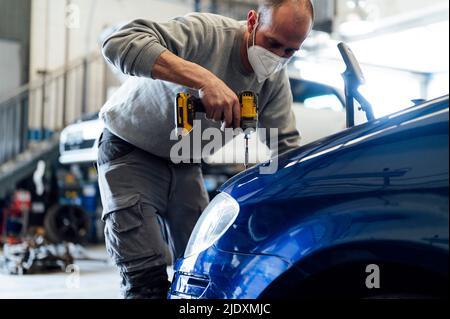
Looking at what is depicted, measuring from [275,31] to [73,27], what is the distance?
6.97 meters

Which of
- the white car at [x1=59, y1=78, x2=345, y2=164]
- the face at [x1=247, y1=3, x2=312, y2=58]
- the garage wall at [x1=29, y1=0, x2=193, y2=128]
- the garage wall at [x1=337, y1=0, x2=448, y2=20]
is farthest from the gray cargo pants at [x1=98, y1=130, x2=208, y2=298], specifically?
the garage wall at [x1=337, y1=0, x2=448, y2=20]

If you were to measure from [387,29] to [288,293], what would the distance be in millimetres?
6748

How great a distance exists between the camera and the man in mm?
1630

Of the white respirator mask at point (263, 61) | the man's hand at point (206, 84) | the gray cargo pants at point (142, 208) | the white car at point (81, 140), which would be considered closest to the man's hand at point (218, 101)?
the man's hand at point (206, 84)

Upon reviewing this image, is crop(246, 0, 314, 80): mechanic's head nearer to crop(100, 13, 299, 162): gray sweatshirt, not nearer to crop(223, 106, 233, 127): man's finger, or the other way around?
crop(100, 13, 299, 162): gray sweatshirt

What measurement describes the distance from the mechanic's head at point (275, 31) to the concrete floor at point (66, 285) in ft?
7.37

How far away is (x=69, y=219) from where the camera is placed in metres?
5.80

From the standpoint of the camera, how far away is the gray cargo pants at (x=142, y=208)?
1.68m

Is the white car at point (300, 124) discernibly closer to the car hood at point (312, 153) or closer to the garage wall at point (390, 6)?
the garage wall at point (390, 6)

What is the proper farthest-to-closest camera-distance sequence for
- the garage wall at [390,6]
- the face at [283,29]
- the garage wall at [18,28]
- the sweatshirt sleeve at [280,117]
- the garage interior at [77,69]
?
1. the garage wall at [390,6]
2. the garage wall at [18,28]
3. the garage interior at [77,69]
4. the sweatshirt sleeve at [280,117]
5. the face at [283,29]

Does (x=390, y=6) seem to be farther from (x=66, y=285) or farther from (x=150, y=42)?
(x=150, y=42)

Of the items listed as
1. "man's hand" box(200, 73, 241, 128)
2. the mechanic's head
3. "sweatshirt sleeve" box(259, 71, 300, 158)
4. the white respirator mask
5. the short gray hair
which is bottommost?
"sweatshirt sleeve" box(259, 71, 300, 158)
